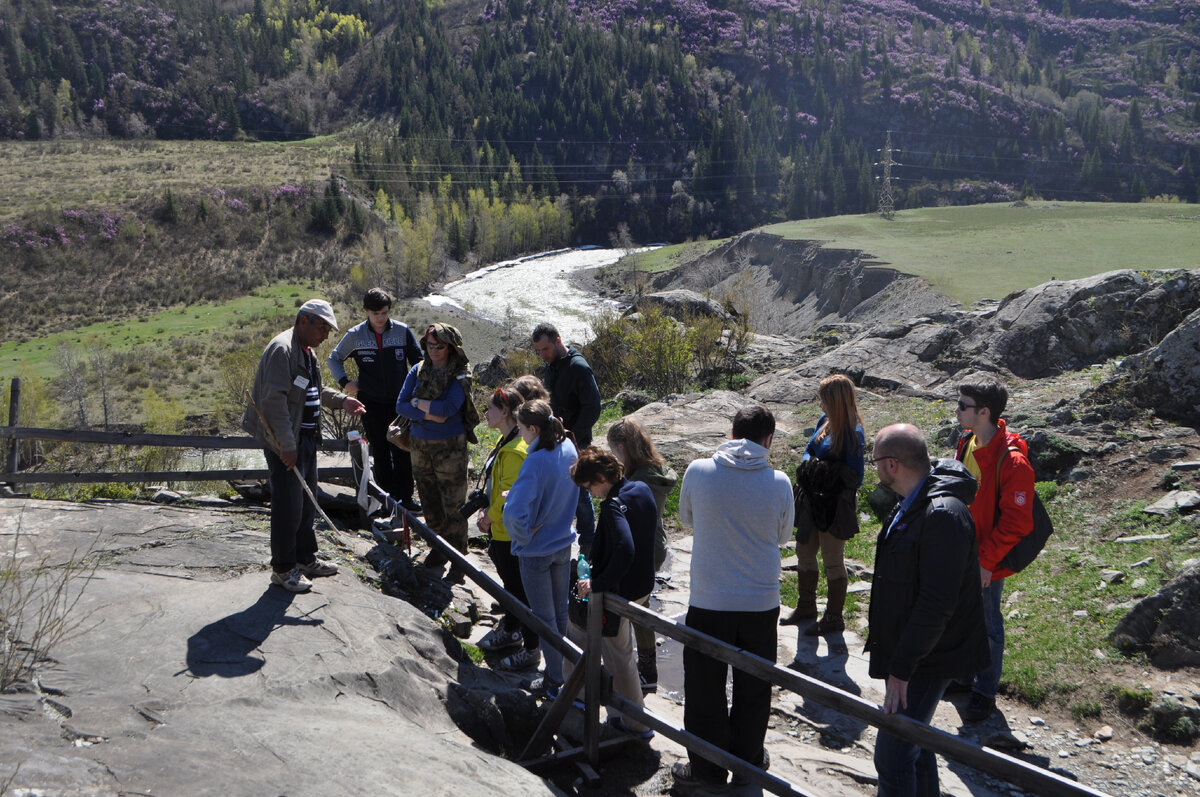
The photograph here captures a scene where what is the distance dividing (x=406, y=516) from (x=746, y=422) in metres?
3.27

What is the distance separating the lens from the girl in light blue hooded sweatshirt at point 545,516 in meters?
5.10

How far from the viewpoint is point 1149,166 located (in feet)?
418

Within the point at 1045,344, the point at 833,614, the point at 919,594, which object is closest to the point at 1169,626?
the point at 833,614

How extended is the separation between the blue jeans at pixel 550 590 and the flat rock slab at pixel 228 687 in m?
0.53

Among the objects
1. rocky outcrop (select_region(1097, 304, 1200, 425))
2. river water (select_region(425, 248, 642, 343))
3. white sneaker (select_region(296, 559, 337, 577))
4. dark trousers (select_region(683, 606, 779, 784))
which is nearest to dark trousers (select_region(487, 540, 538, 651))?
white sneaker (select_region(296, 559, 337, 577))

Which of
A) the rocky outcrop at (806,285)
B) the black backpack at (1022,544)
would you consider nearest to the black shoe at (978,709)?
the black backpack at (1022,544)

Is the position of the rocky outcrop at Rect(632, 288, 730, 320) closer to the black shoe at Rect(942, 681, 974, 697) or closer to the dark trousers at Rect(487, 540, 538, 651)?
the black shoe at Rect(942, 681, 974, 697)

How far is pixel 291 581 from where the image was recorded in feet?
19.0

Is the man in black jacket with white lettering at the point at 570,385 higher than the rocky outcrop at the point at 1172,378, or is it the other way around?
the man in black jacket with white lettering at the point at 570,385

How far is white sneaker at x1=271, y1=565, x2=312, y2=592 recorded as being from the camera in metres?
5.79

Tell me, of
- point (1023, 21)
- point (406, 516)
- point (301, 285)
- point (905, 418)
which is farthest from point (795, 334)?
point (1023, 21)

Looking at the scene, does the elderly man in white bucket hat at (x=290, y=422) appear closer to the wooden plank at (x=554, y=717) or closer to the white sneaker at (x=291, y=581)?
the white sneaker at (x=291, y=581)

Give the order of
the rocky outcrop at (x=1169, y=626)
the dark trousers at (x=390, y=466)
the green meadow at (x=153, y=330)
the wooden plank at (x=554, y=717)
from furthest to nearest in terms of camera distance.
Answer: the green meadow at (x=153, y=330) → the dark trousers at (x=390, y=466) → the rocky outcrop at (x=1169, y=626) → the wooden plank at (x=554, y=717)

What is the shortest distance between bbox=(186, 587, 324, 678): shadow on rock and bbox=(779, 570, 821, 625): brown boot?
11.8 ft
